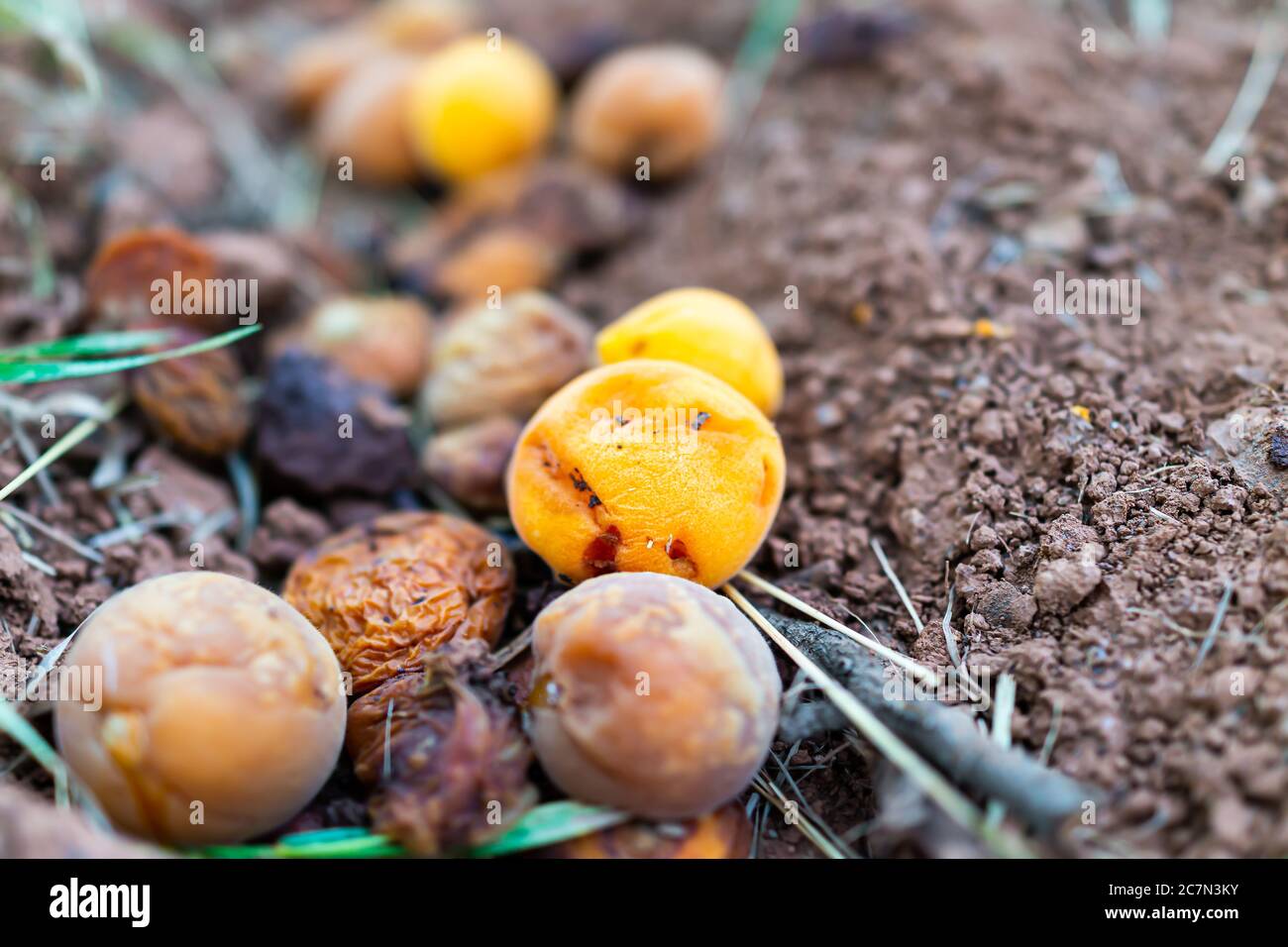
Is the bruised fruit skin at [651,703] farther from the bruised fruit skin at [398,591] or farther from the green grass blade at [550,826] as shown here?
the bruised fruit skin at [398,591]

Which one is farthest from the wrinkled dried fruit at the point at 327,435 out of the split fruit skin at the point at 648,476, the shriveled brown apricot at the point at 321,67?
the shriveled brown apricot at the point at 321,67

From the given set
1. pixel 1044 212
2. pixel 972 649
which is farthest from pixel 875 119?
pixel 972 649

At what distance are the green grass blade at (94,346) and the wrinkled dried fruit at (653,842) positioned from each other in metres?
1.84

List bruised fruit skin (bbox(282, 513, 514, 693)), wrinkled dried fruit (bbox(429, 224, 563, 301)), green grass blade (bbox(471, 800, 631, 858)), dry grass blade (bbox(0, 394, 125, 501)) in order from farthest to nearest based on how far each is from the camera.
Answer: wrinkled dried fruit (bbox(429, 224, 563, 301)) → dry grass blade (bbox(0, 394, 125, 501)) → bruised fruit skin (bbox(282, 513, 514, 693)) → green grass blade (bbox(471, 800, 631, 858))

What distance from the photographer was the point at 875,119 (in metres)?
3.71

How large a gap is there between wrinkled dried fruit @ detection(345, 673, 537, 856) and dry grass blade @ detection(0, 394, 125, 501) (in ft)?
3.89

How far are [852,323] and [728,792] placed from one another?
166cm

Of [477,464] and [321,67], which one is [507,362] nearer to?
[477,464]

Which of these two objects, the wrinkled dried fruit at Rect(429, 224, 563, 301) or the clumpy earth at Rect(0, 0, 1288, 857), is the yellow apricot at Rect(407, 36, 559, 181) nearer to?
the wrinkled dried fruit at Rect(429, 224, 563, 301)

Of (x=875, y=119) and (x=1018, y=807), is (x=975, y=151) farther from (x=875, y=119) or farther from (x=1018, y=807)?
(x=1018, y=807)

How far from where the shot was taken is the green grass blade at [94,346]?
2594mm

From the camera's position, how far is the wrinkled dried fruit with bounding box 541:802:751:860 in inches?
78.4

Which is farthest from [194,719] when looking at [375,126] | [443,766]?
[375,126]

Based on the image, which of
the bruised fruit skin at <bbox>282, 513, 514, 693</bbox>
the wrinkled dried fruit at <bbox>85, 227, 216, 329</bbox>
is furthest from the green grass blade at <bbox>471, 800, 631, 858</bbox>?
the wrinkled dried fruit at <bbox>85, 227, 216, 329</bbox>
